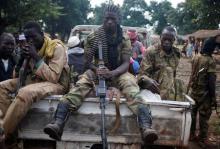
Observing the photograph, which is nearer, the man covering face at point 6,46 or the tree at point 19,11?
the man covering face at point 6,46

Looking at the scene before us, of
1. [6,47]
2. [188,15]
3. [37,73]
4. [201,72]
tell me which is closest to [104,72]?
[37,73]

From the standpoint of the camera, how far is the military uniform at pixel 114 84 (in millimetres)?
4258

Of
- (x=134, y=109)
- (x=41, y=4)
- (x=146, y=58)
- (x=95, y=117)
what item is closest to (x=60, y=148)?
(x=95, y=117)

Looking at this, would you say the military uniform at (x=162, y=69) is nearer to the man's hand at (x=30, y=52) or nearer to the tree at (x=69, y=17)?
the man's hand at (x=30, y=52)

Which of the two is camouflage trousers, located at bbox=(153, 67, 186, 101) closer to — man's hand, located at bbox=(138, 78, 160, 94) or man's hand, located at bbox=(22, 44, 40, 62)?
man's hand, located at bbox=(138, 78, 160, 94)

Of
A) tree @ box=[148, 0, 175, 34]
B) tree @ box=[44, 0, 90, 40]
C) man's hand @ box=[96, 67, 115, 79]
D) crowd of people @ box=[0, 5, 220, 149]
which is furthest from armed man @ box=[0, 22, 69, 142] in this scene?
tree @ box=[148, 0, 175, 34]

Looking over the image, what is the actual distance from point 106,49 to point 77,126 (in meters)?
1.17

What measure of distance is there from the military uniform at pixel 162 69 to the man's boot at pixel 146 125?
928 mm

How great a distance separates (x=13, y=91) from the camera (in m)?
4.85

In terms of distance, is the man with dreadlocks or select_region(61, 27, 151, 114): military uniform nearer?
the man with dreadlocks

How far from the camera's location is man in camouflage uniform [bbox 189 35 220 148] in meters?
6.75

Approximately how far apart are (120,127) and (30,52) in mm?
1376

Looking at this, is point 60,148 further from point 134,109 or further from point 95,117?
point 134,109

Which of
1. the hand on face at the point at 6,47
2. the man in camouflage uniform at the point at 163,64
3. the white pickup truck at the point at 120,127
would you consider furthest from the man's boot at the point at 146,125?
the hand on face at the point at 6,47
